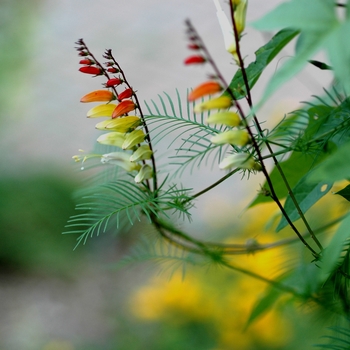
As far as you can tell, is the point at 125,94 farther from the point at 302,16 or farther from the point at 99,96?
the point at 302,16

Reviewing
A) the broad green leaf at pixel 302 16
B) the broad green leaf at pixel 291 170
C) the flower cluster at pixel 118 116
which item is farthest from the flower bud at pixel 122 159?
the broad green leaf at pixel 302 16

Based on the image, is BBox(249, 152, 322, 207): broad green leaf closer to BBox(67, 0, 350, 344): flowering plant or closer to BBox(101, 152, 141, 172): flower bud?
BBox(67, 0, 350, 344): flowering plant

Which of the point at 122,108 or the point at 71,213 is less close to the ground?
the point at 71,213

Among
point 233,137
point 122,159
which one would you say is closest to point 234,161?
point 233,137

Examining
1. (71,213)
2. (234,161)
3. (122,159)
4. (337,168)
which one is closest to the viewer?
(337,168)

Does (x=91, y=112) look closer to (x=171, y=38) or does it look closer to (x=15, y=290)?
(x=15, y=290)

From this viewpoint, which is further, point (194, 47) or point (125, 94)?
point (125, 94)

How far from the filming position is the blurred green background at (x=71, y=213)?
121 cm

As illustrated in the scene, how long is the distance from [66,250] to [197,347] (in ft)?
2.79

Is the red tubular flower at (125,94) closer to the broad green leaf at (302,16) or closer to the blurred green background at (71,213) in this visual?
the broad green leaf at (302,16)

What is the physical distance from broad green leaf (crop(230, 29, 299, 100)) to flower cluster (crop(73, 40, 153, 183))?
0.08m

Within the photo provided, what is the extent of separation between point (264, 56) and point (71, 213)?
5.70 feet

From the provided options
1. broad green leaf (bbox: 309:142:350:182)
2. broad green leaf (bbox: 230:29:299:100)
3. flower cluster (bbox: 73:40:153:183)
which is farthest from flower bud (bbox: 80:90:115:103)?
broad green leaf (bbox: 309:142:350:182)

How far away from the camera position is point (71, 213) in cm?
196
